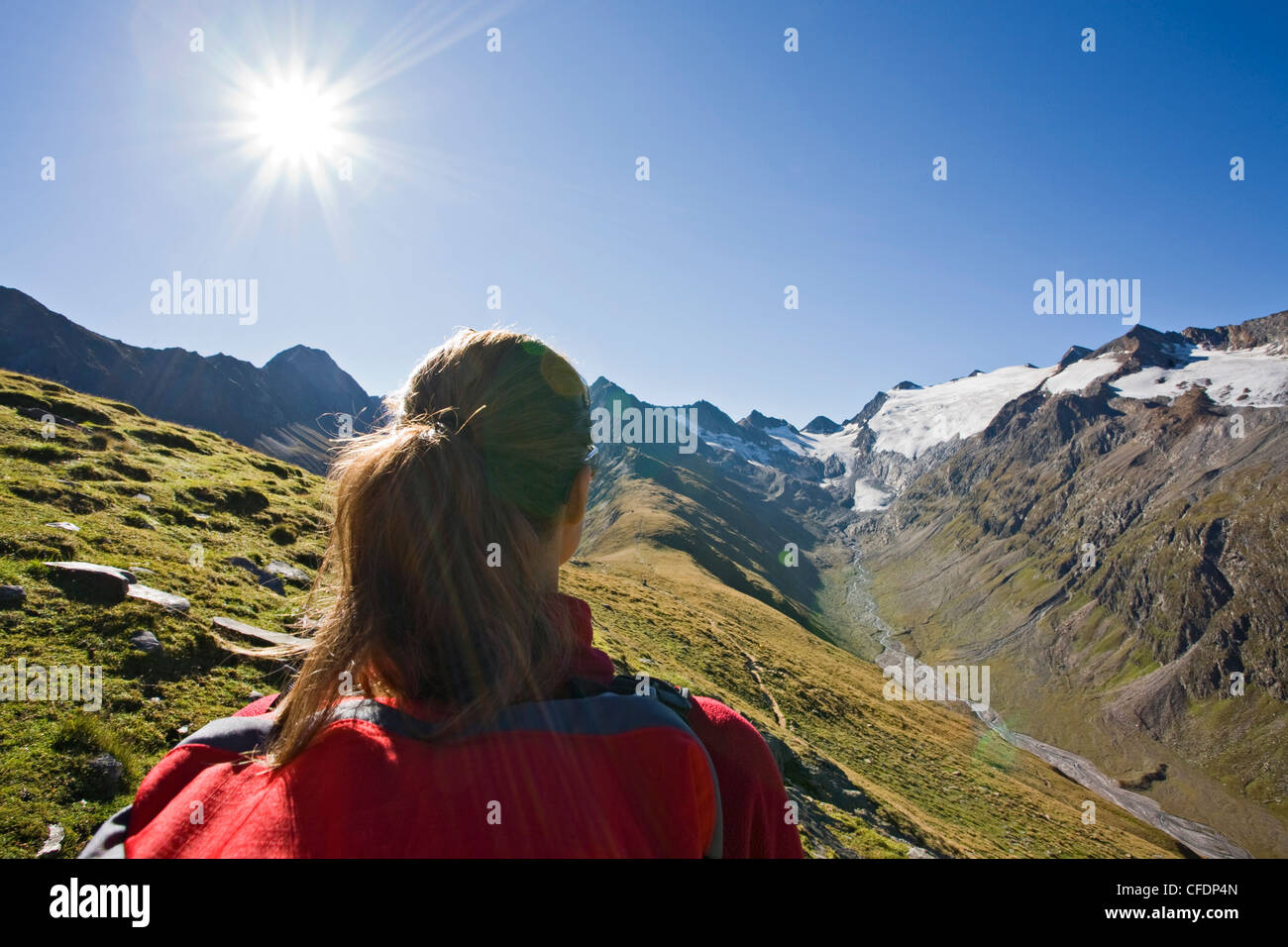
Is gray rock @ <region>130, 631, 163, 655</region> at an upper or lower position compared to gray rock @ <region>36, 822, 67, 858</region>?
upper

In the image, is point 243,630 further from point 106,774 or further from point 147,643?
point 106,774

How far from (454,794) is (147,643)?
11698mm

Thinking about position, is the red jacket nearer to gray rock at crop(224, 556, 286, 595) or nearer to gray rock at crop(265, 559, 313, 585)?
gray rock at crop(224, 556, 286, 595)

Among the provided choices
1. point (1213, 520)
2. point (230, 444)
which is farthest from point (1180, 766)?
point (230, 444)

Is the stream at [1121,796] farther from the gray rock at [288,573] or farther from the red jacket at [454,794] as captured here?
the red jacket at [454,794]

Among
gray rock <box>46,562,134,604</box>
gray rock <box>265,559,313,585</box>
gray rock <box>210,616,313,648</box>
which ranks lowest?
gray rock <box>210,616,313,648</box>

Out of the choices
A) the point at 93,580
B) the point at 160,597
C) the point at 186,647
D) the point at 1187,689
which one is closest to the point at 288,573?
the point at 160,597

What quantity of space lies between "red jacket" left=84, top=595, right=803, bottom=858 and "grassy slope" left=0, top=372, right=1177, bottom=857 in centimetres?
704

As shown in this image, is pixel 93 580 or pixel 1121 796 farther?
pixel 1121 796

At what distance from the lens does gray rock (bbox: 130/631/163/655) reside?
10.1 metres

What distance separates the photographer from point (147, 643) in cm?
1019

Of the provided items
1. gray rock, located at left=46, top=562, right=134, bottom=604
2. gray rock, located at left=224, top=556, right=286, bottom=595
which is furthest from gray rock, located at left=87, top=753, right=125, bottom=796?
gray rock, located at left=224, top=556, right=286, bottom=595

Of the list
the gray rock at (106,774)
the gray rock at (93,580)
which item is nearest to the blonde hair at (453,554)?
the gray rock at (106,774)
